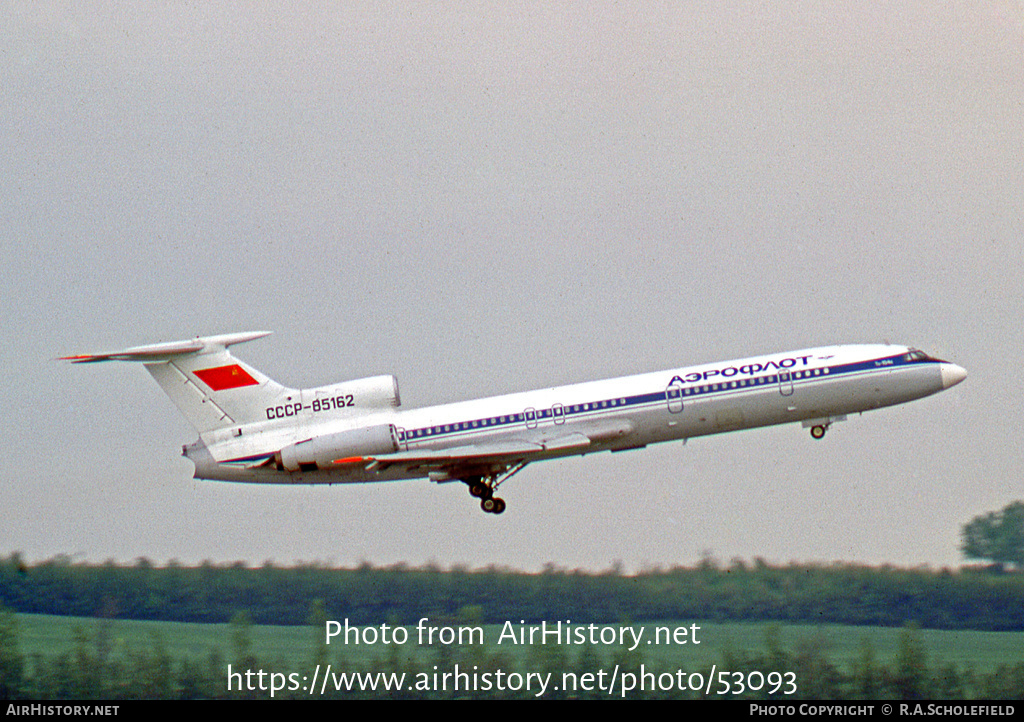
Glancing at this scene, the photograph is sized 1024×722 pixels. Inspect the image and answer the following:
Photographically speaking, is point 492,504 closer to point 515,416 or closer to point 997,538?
point 515,416

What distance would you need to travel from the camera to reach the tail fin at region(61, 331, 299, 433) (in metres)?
43.7

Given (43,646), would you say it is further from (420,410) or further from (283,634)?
(420,410)

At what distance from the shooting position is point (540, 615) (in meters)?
A: 53.9

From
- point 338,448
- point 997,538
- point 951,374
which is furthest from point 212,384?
point 997,538

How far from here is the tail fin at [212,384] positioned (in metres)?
43.7

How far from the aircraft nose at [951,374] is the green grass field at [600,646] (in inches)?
589

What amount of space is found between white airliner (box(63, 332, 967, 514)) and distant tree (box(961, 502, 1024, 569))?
14928 millimetres

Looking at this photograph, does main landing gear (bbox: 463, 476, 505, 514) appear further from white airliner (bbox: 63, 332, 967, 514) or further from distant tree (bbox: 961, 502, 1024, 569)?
distant tree (bbox: 961, 502, 1024, 569)

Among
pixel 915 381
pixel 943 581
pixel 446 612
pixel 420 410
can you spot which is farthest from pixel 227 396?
pixel 943 581

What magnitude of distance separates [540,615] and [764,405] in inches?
657

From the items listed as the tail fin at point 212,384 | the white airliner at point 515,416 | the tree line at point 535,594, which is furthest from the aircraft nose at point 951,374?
the tail fin at point 212,384

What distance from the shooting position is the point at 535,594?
53719 millimetres

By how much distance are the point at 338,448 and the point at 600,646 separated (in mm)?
18266

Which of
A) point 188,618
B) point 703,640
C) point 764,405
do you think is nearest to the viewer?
point 764,405
